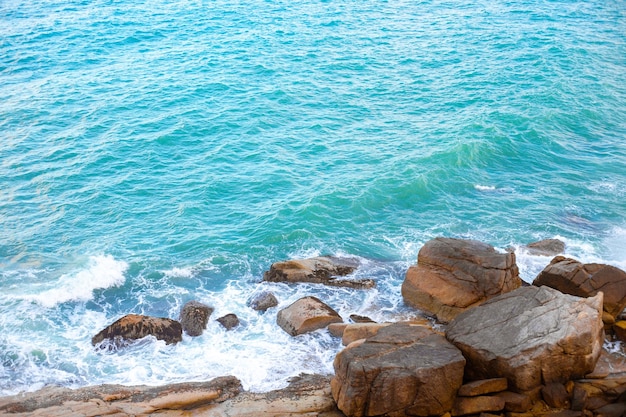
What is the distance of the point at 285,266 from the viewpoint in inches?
1069

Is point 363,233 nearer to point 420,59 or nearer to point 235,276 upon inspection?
point 235,276

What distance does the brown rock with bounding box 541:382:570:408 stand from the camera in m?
18.0

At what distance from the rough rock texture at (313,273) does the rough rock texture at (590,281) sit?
704 cm

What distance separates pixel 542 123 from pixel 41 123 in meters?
30.5

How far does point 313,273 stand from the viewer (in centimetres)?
2711

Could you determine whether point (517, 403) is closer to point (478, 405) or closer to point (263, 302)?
point (478, 405)

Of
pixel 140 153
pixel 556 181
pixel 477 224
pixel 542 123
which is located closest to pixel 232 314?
pixel 477 224

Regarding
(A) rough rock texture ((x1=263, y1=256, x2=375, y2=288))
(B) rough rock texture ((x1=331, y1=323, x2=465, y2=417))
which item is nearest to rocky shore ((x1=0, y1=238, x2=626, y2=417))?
(B) rough rock texture ((x1=331, y1=323, x2=465, y2=417))

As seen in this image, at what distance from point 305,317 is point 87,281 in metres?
9.85

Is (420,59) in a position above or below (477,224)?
above

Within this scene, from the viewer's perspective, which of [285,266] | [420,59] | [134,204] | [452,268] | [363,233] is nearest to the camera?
[452,268]

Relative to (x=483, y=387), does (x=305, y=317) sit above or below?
below

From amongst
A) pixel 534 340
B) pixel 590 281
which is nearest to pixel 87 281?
pixel 534 340

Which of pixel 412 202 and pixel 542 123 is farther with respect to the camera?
pixel 542 123
